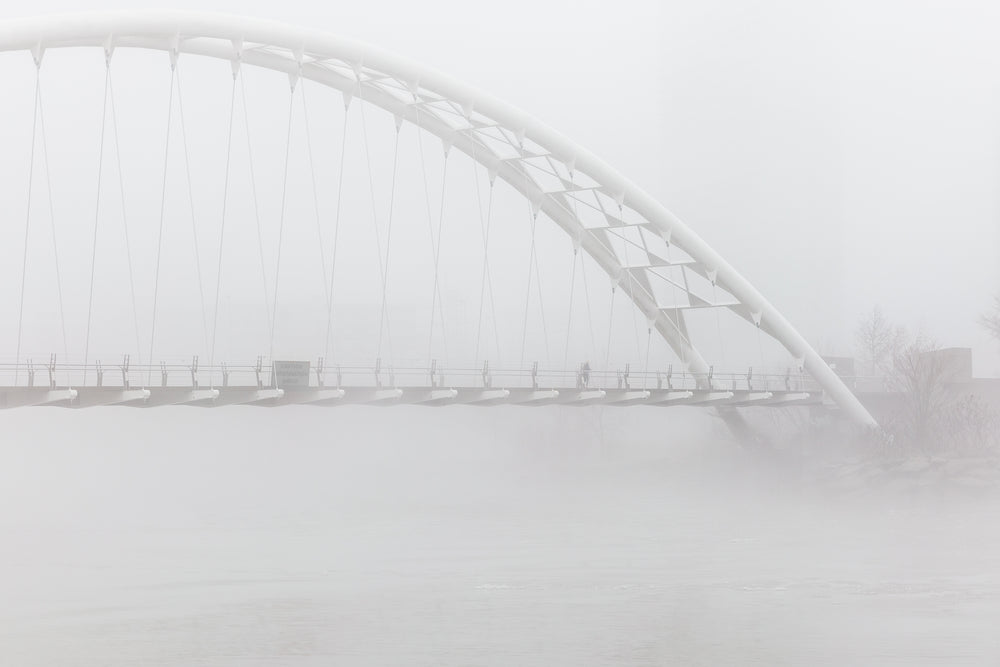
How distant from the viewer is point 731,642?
24.1 metres

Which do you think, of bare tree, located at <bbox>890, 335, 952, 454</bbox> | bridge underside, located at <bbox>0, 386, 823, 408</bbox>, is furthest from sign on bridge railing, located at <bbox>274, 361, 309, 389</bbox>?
bare tree, located at <bbox>890, 335, 952, 454</bbox>

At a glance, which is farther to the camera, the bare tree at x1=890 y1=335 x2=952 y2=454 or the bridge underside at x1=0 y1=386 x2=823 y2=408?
the bare tree at x1=890 y1=335 x2=952 y2=454

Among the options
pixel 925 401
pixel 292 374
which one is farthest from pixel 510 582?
pixel 925 401

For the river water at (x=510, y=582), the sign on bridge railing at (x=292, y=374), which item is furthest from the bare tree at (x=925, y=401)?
the sign on bridge railing at (x=292, y=374)

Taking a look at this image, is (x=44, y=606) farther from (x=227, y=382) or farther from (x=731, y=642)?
(x=731, y=642)

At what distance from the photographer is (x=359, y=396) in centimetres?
4088

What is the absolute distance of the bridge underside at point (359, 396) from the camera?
34.3 m

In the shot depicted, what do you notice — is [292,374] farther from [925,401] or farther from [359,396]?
[925,401]

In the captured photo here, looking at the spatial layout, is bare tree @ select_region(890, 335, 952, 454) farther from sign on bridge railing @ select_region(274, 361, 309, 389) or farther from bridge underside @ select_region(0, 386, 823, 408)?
sign on bridge railing @ select_region(274, 361, 309, 389)

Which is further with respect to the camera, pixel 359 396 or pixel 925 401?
pixel 925 401

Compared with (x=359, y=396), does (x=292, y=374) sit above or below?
above

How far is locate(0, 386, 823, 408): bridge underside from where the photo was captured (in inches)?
1350

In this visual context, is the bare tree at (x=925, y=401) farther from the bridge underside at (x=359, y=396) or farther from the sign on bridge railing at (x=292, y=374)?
the sign on bridge railing at (x=292, y=374)

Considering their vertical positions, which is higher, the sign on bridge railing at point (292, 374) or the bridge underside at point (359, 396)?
the sign on bridge railing at point (292, 374)
